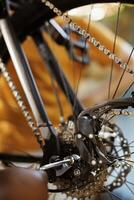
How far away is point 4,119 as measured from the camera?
138 centimetres

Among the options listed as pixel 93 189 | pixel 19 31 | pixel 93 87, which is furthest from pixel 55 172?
pixel 93 87

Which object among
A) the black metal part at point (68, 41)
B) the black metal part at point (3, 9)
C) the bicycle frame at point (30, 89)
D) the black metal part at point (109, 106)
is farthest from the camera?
the black metal part at point (68, 41)

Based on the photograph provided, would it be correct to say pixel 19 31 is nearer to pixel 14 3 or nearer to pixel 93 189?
pixel 14 3

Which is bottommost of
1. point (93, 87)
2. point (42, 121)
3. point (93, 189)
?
point (93, 87)

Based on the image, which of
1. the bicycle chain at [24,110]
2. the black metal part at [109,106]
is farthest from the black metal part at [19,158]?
the black metal part at [109,106]

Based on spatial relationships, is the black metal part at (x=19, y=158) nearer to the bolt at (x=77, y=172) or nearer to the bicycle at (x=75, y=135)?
the bicycle at (x=75, y=135)

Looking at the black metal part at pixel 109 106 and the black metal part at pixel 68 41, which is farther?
the black metal part at pixel 68 41

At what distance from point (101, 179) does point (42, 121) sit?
0.17 m

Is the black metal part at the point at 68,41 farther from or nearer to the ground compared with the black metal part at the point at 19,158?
farther from the ground

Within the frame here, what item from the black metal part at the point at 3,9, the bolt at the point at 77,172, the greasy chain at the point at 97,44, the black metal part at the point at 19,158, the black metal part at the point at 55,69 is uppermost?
the black metal part at the point at 3,9

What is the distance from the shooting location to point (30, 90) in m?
0.94

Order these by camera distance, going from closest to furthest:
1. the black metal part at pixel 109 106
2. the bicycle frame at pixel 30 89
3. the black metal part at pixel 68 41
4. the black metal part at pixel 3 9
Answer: the black metal part at pixel 109 106 < the bicycle frame at pixel 30 89 < the black metal part at pixel 3 9 < the black metal part at pixel 68 41

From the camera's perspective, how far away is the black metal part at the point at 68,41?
1173mm

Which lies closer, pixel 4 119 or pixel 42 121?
pixel 42 121
